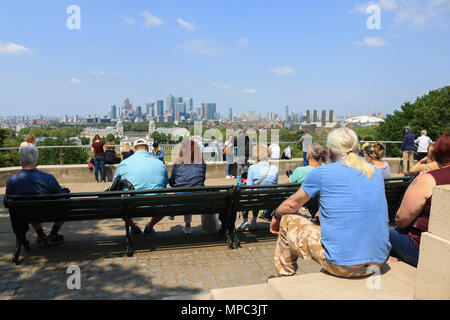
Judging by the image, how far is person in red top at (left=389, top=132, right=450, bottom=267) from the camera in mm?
2908

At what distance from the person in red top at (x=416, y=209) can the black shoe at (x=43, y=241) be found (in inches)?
170

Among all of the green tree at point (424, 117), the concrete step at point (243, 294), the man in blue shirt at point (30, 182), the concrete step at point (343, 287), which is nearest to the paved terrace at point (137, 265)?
the man in blue shirt at point (30, 182)

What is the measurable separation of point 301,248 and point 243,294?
0.65 m

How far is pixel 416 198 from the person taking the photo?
9.66ft

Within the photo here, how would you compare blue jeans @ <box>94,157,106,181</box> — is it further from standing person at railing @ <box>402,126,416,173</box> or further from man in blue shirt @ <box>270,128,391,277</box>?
standing person at railing @ <box>402,126,416,173</box>

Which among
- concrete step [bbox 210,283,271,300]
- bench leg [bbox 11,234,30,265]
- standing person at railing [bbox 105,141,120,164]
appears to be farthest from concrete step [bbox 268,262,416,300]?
standing person at railing [bbox 105,141,120,164]

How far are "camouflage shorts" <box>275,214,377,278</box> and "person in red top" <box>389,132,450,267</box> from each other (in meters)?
0.62

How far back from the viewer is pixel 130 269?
4.18 metres

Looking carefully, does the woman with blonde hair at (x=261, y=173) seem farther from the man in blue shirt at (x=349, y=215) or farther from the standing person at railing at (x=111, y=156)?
the standing person at railing at (x=111, y=156)

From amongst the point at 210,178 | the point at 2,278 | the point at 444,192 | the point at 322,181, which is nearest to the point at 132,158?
the point at 2,278

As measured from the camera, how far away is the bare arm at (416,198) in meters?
2.90

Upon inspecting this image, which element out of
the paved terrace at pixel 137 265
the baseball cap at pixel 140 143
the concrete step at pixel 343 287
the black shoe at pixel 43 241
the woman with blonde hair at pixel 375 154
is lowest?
the paved terrace at pixel 137 265
